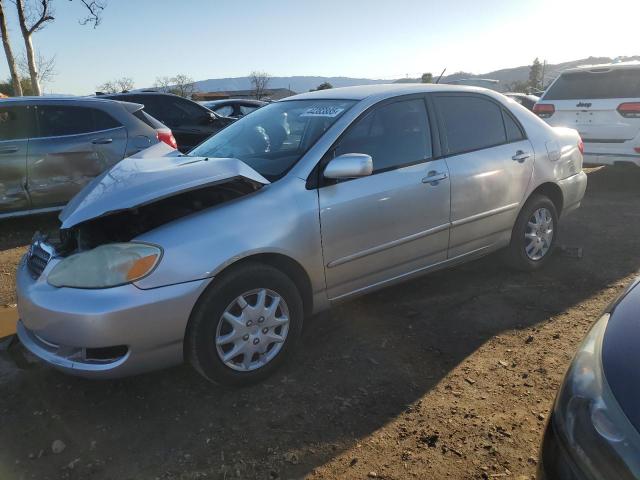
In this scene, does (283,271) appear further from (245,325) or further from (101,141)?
(101,141)

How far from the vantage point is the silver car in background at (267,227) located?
2.47 meters

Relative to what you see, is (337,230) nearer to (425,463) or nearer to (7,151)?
(425,463)

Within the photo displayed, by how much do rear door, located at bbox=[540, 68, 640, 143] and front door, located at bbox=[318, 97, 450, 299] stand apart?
15.3ft

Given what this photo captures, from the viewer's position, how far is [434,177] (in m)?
3.49

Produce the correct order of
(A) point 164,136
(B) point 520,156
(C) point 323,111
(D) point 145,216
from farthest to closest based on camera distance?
1. (A) point 164,136
2. (B) point 520,156
3. (C) point 323,111
4. (D) point 145,216

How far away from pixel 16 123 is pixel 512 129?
5160 millimetres

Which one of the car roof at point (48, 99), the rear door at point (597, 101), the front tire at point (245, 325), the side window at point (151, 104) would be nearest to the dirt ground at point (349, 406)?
the front tire at point (245, 325)

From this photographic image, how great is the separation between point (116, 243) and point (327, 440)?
141 cm

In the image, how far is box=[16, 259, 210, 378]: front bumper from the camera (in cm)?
238

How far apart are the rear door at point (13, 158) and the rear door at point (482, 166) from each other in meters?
4.46

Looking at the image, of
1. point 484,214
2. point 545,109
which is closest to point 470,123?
point 484,214

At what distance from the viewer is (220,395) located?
2.80m

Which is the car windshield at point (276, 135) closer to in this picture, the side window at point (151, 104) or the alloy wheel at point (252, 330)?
the alloy wheel at point (252, 330)

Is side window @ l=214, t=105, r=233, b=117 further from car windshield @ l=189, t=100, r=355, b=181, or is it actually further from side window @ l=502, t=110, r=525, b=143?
side window @ l=502, t=110, r=525, b=143
